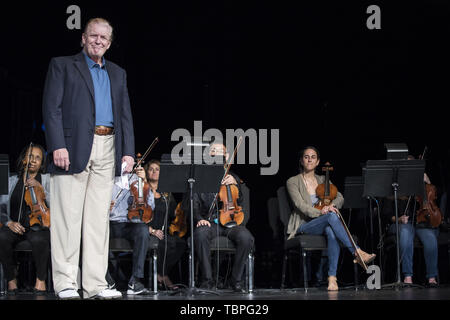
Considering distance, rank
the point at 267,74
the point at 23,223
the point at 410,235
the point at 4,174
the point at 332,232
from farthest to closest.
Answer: the point at 267,74 → the point at 410,235 → the point at 332,232 → the point at 23,223 → the point at 4,174

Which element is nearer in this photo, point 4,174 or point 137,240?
point 4,174

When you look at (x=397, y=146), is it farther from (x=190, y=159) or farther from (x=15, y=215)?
(x=15, y=215)

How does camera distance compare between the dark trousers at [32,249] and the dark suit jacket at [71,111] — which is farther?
the dark trousers at [32,249]

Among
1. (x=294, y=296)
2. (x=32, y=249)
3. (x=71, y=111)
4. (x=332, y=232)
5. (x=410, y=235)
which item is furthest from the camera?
(x=410, y=235)

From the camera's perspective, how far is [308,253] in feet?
18.8

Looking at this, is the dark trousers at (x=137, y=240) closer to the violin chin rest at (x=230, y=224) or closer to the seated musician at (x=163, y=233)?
the seated musician at (x=163, y=233)

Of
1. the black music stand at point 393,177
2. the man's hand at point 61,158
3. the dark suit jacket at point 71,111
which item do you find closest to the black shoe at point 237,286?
the black music stand at point 393,177

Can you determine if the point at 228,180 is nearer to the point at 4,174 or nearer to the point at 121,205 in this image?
the point at 121,205

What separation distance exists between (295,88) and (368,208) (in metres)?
1.63

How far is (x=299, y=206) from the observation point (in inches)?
206

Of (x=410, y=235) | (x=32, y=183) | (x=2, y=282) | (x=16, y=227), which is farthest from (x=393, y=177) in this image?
(x=2, y=282)

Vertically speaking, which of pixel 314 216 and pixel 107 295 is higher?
pixel 314 216

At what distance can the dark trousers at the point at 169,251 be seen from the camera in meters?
5.19

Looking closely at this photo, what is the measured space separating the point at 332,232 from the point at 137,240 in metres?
1.43
